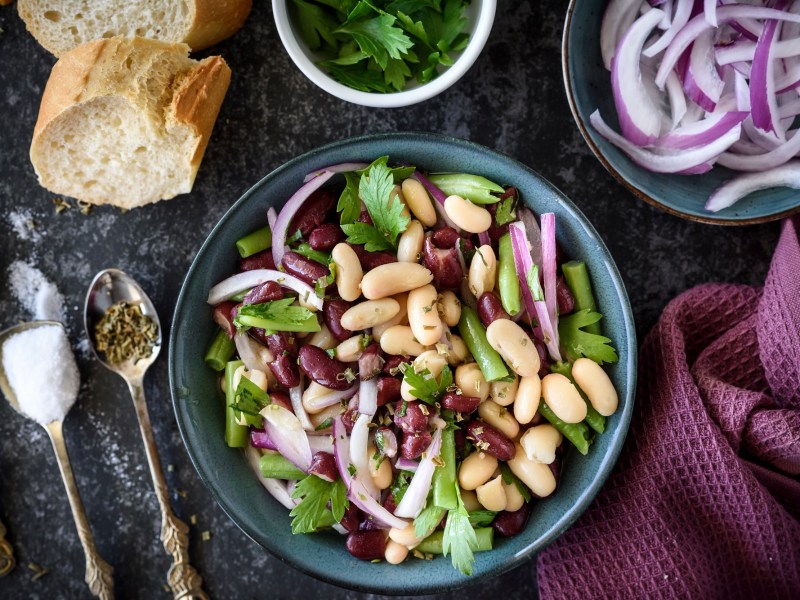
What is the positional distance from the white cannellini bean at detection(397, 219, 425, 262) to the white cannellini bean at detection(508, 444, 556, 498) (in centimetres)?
45

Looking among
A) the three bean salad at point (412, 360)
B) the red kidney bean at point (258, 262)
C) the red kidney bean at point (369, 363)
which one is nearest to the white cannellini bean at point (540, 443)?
the three bean salad at point (412, 360)

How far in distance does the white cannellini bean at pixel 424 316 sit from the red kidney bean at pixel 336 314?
0.14m

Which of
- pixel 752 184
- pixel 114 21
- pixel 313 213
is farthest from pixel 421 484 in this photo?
pixel 114 21

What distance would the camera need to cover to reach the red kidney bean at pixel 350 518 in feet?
5.08

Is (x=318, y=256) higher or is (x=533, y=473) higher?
(x=318, y=256)

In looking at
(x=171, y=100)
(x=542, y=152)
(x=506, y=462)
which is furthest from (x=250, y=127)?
(x=506, y=462)

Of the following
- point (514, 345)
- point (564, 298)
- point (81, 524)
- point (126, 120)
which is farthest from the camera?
point (81, 524)

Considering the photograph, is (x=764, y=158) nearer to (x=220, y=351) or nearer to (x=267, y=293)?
(x=267, y=293)

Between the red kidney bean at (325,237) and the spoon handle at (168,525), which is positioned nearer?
the red kidney bean at (325,237)

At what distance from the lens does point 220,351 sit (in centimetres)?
159

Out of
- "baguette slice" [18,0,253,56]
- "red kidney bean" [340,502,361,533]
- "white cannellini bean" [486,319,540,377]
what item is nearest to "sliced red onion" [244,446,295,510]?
"red kidney bean" [340,502,361,533]

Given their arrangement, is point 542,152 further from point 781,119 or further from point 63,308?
point 63,308

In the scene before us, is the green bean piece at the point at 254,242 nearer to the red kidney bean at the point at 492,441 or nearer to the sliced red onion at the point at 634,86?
the red kidney bean at the point at 492,441

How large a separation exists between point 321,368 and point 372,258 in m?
0.25
